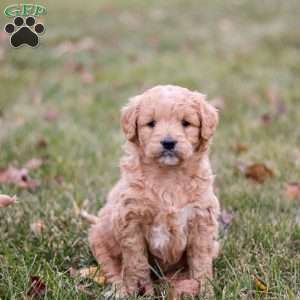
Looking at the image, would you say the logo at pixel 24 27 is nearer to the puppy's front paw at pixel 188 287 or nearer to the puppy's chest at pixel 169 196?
the puppy's chest at pixel 169 196

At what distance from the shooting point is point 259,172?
4891 millimetres

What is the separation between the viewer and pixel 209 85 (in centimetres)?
780

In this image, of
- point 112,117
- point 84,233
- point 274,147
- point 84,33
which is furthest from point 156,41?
point 84,233

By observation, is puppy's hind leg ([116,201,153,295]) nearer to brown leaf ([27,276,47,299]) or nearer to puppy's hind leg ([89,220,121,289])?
puppy's hind leg ([89,220,121,289])

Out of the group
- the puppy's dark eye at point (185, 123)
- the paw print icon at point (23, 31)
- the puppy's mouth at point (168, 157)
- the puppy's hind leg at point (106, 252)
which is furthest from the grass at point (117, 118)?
the paw print icon at point (23, 31)

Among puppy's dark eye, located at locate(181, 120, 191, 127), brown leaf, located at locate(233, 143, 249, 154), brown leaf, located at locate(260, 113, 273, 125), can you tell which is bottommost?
brown leaf, located at locate(233, 143, 249, 154)

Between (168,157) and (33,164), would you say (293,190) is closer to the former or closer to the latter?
(168,157)

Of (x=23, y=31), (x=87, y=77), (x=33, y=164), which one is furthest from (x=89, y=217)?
(x=87, y=77)

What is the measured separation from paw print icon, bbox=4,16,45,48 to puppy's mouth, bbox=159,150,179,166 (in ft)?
3.44

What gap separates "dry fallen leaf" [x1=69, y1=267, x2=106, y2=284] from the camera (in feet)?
11.1

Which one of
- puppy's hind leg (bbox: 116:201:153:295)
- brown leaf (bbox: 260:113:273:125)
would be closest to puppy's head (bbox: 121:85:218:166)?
puppy's hind leg (bbox: 116:201:153:295)

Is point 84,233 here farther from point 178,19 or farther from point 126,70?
point 178,19

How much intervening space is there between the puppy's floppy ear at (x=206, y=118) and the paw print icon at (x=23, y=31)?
3.35 ft

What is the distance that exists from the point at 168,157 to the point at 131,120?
0.34 metres
